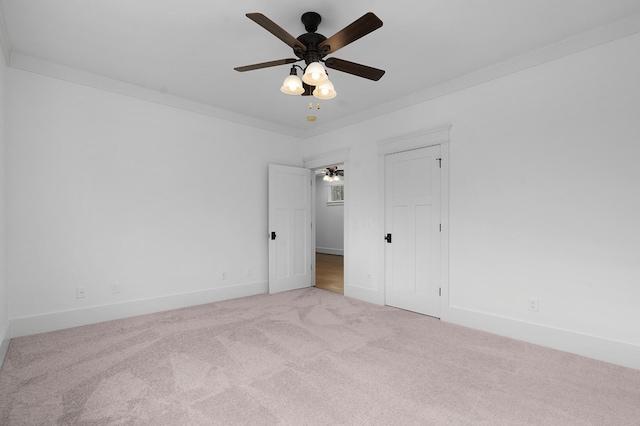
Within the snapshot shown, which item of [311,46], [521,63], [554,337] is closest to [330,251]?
[554,337]

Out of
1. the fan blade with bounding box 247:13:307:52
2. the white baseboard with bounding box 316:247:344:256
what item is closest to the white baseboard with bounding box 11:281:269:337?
the fan blade with bounding box 247:13:307:52

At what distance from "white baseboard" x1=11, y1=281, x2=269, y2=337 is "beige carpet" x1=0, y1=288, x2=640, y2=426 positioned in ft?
0.40

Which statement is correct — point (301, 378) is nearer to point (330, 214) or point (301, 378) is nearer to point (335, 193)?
point (330, 214)

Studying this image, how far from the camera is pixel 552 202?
298 cm

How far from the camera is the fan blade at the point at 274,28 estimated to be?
1.89 meters

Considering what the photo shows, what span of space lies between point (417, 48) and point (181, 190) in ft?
11.1

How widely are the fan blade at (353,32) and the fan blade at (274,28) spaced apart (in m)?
0.18

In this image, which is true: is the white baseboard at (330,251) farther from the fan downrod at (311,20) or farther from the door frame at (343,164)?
the fan downrod at (311,20)

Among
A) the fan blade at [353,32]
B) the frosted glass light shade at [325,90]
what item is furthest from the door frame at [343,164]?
the fan blade at [353,32]

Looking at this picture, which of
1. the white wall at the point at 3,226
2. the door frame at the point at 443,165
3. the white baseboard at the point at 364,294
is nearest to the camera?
the white wall at the point at 3,226

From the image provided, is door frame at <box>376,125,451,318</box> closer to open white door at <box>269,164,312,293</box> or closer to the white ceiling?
the white ceiling

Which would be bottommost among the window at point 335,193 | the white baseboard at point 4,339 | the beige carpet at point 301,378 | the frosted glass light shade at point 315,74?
the beige carpet at point 301,378

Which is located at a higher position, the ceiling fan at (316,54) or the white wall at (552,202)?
the ceiling fan at (316,54)

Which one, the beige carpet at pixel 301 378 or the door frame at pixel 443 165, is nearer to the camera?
the beige carpet at pixel 301 378
